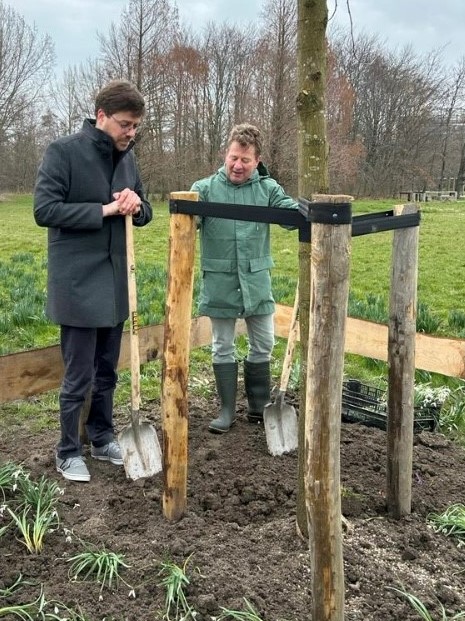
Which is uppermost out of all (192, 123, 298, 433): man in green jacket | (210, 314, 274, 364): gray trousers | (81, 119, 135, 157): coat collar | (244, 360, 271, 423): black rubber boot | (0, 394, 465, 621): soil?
(81, 119, 135, 157): coat collar

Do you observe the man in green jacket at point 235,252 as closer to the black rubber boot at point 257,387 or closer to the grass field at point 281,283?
the black rubber boot at point 257,387

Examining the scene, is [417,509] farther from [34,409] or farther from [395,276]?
[34,409]

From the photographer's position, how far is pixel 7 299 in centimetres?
756

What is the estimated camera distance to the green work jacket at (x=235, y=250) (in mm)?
3980

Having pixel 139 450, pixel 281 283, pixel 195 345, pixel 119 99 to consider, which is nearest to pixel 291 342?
pixel 139 450

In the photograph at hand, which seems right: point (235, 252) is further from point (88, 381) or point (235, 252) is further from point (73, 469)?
point (73, 469)

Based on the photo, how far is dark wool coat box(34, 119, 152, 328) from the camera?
3.31 metres

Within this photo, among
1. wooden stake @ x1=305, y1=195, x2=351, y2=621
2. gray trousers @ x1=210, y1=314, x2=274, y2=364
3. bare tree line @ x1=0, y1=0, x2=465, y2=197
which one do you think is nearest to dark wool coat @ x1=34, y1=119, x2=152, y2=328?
gray trousers @ x1=210, y1=314, x2=274, y2=364

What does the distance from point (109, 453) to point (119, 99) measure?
1956 mm

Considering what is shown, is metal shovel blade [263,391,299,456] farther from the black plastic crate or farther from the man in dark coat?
the man in dark coat

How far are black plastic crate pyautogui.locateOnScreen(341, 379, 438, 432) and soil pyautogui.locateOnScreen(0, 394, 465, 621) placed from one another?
44 centimetres

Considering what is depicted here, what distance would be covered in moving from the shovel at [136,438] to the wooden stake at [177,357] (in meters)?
0.50

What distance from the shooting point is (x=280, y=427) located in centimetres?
403

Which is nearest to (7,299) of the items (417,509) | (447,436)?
(447,436)
